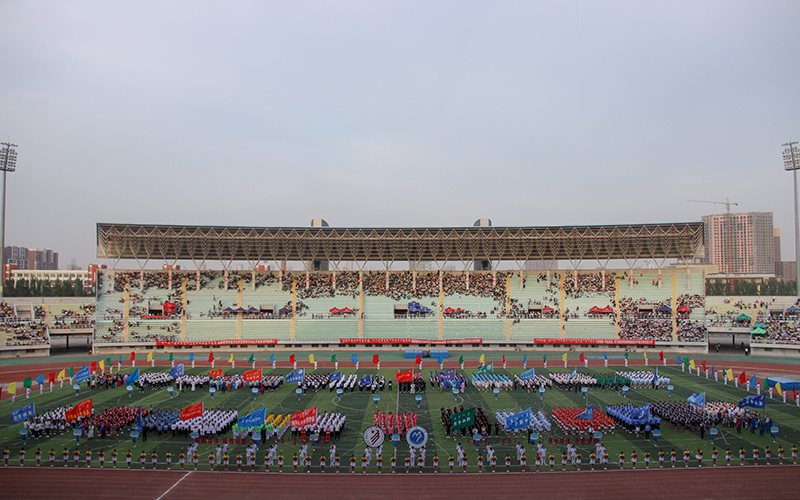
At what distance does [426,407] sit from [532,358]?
73.3 feet

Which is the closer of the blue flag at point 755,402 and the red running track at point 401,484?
the red running track at point 401,484

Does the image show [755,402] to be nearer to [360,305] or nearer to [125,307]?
[360,305]

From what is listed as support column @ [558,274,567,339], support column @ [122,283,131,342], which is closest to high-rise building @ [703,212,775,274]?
support column @ [558,274,567,339]

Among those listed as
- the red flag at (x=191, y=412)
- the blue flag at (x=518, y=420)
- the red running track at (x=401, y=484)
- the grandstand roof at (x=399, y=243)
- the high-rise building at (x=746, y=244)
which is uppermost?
the high-rise building at (x=746, y=244)

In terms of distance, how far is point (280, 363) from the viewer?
4609 cm

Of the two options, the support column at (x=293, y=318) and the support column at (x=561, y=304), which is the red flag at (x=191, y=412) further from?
the support column at (x=561, y=304)

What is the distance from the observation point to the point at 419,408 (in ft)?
95.9

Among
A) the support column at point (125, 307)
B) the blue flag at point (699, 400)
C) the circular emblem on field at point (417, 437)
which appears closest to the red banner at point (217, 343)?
the support column at point (125, 307)

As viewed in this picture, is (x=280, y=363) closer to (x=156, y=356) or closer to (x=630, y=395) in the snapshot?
(x=156, y=356)

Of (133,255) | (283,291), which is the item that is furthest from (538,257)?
(133,255)

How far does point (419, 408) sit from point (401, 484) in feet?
35.0

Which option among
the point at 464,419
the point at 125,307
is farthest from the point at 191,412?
the point at 125,307

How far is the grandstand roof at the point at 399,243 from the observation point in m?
57.3

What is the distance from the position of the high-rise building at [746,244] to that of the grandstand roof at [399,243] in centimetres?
12759
